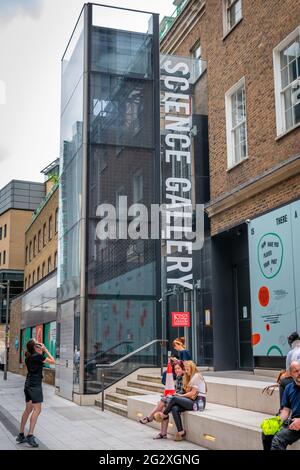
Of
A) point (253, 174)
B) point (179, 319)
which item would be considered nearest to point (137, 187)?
point (179, 319)

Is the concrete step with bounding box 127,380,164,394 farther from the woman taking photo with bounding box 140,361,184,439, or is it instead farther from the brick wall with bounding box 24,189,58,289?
the brick wall with bounding box 24,189,58,289

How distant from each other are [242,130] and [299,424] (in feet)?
34.3

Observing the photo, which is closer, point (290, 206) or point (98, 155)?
point (290, 206)

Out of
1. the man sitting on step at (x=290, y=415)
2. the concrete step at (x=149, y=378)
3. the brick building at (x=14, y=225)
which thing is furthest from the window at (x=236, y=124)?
the brick building at (x=14, y=225)

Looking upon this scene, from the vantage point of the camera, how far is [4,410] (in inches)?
662

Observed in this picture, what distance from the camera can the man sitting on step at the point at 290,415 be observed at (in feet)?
24.4

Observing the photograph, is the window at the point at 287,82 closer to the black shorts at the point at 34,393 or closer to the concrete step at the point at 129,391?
the concrete step at the point at 129,391

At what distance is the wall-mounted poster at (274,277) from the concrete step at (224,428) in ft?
8.71

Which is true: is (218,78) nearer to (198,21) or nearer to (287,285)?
(198,21)

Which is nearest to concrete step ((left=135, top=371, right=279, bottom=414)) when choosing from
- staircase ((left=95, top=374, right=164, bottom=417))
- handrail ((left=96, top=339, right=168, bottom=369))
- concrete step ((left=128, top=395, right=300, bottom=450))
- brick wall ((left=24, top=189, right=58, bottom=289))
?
concrete step ((left=128, top=395, right=300, bottom=450))

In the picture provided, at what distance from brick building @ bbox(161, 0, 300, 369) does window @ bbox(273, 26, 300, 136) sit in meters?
0.02

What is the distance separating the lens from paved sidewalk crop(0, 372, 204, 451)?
1049 cm
